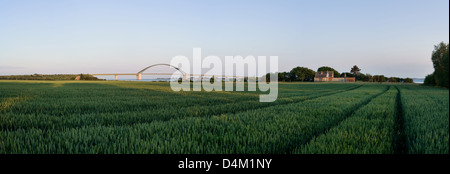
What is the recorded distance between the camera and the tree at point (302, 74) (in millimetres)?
140625

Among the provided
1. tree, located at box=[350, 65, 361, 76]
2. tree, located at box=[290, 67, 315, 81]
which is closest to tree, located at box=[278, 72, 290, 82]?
tree, located at box=[290, 67, 315, 81]

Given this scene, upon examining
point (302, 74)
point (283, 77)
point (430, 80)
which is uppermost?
point (302, 74)

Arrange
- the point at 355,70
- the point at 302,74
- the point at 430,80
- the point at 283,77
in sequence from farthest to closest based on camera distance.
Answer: the point at 355,70
the point at 283,77
the point at 302,74
the point at 430,80

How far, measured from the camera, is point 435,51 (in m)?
49.1

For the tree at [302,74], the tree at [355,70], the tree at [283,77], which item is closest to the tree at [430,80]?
the tree at [302,74]

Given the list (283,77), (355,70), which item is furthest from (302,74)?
(355,70)

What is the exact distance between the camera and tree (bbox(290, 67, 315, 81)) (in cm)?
14062

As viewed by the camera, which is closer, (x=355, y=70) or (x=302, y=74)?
(x=302, y=74)

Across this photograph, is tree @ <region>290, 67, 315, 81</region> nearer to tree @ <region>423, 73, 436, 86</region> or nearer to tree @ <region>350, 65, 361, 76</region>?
tree @ <region>350, 65, 361, 76</region>

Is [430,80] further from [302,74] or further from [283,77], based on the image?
[283,77]

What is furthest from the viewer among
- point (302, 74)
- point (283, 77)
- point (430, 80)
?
point (283, 77)

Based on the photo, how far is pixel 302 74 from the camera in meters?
141

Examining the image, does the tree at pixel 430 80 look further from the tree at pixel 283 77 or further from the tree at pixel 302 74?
the tree at pixel 283 77
